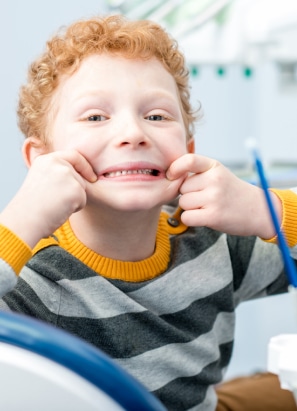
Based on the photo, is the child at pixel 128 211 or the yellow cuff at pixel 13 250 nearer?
the yellow cuff at pixel 13 250

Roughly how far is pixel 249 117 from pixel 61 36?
1448mm

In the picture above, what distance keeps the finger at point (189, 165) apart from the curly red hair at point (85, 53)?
14 centimetres

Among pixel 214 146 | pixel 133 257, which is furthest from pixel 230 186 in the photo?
pixel 214 146

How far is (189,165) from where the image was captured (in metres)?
0.84

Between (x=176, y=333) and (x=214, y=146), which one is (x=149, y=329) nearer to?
(x=176, y=333)

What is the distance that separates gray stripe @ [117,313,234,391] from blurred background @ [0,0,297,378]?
0.37m

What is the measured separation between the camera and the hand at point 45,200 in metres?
0.73

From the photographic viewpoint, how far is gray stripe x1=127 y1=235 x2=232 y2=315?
92cm

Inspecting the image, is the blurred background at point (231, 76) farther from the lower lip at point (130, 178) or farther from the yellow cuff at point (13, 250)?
the yellow cuff at point (13, 250)

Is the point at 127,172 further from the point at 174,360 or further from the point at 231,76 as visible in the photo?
the point at 231,76

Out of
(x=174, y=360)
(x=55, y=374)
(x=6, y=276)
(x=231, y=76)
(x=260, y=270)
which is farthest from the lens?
(x=231, y=76)

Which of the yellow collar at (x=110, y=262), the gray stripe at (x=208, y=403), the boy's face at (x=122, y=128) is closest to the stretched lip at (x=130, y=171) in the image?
the boy's face at (x=122, y=128)

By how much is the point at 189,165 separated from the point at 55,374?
0.40m

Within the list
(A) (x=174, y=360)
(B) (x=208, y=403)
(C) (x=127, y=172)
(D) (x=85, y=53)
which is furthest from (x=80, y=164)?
(B) (x=208, y=403)
